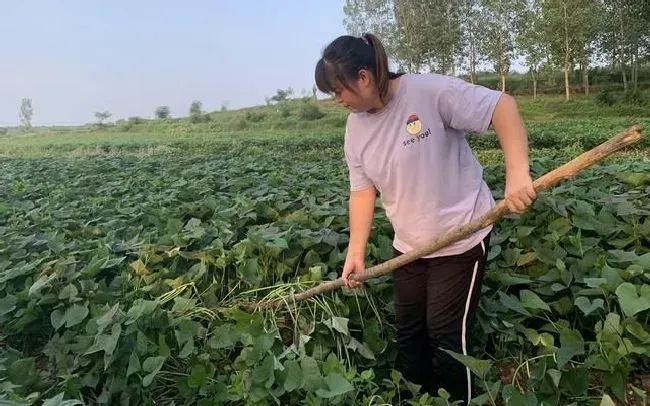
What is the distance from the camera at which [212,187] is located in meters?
4.53

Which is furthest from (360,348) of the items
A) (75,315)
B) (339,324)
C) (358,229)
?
(75,315)

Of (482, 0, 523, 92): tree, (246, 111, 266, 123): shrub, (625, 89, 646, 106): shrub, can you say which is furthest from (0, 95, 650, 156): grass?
(482, 0, 523, 92): tree

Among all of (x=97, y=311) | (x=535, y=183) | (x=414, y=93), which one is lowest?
(x=97, y=311)

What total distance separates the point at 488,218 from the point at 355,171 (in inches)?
21.2

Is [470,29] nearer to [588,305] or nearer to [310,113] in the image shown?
[310,113]

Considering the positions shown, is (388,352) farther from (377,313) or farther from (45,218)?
(45,218)

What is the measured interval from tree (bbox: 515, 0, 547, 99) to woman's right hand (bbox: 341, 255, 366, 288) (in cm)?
2713

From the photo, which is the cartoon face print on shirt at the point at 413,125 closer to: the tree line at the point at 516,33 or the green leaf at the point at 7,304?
the green leaf at the point at 7,304

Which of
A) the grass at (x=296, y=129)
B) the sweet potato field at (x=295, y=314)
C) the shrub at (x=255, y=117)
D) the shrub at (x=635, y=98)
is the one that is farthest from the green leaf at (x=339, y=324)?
the shrub at (x=255, y=117)

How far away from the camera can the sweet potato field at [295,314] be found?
1.67 metres

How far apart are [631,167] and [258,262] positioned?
264 centimetres

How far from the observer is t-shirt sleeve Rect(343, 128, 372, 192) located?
1.95m

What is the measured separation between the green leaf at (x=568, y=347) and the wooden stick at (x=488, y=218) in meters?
0.41

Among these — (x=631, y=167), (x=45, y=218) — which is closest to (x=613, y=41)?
(x=631, y=167)
